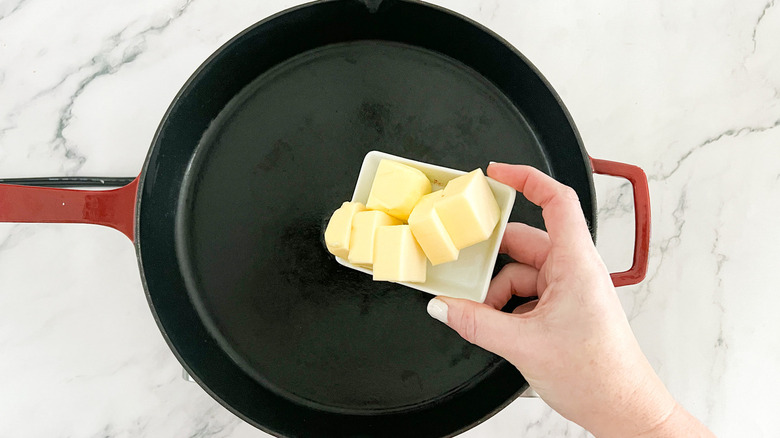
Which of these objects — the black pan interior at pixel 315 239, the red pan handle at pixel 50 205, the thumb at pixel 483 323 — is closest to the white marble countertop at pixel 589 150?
the black pan interior at pixel 315 239

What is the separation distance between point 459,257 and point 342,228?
172mm

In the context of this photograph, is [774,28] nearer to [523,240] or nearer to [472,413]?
[523,240]

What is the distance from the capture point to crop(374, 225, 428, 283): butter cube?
2.15ft

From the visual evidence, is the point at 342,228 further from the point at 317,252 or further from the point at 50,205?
the point at 50,205

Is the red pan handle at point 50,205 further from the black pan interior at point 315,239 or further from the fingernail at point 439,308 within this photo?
the fingernail at point 439,308

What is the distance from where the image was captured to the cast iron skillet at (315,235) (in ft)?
2.71

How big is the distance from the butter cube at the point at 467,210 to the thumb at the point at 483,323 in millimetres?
78

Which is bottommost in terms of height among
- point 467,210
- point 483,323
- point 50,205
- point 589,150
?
point 50,205

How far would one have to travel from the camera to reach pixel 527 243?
763 mm

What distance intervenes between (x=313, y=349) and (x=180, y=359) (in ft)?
0.64

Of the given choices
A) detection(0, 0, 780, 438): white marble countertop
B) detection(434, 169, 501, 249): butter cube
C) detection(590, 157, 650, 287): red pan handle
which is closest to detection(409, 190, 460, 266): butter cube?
detection(434, 169, 501, 249): butter cube

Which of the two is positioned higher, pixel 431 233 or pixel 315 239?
pixel 431 233

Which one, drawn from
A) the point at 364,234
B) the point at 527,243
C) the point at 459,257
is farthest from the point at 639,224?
the point at 364,234

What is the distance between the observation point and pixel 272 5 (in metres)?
0.91
